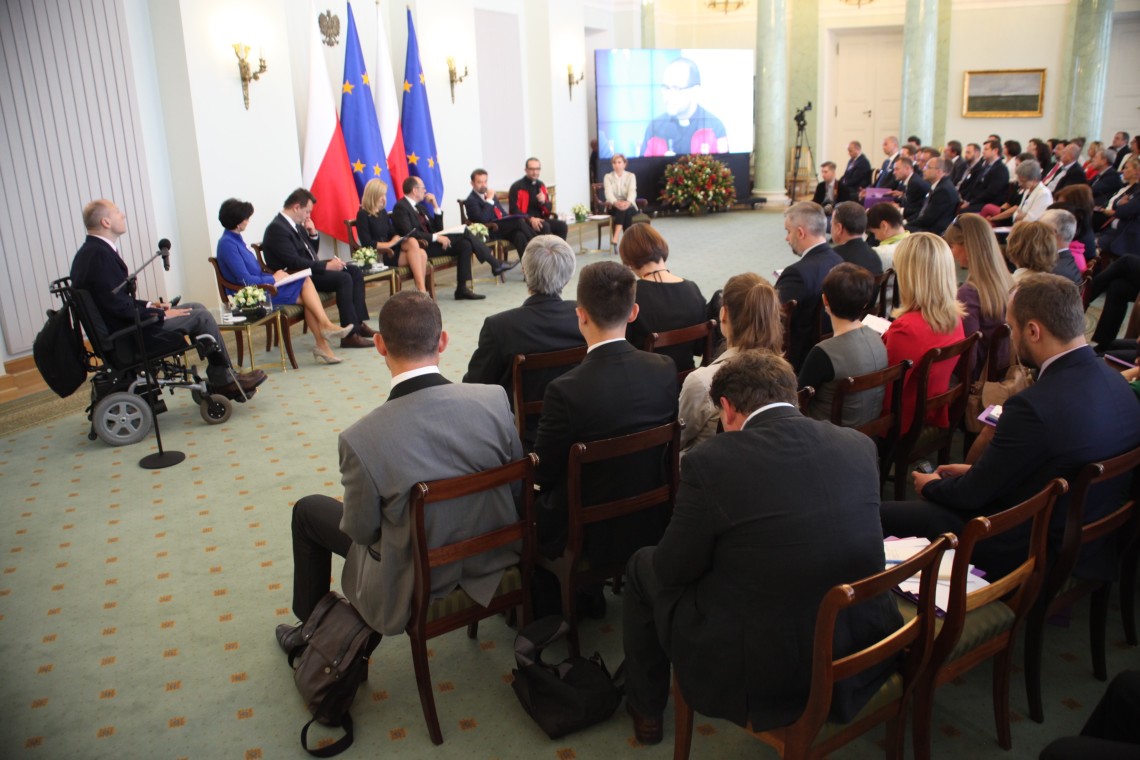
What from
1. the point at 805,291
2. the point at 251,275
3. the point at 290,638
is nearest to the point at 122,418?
the point at 251,275

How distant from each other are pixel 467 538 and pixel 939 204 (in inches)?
332

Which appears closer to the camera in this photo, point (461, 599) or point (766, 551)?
point (766, 551)

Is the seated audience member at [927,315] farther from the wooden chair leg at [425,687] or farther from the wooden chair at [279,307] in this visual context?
the wooden chair at [279,307]

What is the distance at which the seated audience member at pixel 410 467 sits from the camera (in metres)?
2.59

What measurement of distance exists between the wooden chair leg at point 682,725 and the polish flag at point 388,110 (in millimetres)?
8560

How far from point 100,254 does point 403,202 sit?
13.8ft

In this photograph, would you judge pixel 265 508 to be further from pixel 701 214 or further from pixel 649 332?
pixel 701 214

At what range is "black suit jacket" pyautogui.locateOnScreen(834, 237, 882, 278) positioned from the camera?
19.3ft

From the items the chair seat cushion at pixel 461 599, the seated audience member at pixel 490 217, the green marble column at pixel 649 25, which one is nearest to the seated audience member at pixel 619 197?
the seated audience member at pixel 490 217

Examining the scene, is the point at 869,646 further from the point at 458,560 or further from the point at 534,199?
the point at 534,199

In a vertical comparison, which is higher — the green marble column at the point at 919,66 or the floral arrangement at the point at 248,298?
the green marble column at the point at 919,66

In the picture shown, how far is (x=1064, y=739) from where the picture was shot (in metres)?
1.99

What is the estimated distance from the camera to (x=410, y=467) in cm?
260

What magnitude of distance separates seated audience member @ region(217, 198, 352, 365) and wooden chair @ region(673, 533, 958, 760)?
5.56 metres
